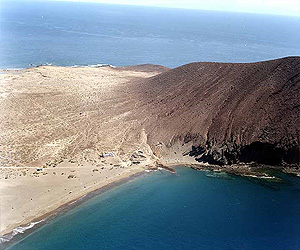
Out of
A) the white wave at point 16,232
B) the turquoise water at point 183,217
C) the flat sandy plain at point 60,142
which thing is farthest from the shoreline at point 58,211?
the turquoise water at point 183,217

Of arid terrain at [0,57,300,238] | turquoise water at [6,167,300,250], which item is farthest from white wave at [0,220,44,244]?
turquoise water at [6,167,300,250]

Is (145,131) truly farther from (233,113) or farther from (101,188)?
(101,188)

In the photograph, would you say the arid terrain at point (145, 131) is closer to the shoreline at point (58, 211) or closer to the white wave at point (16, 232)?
the shoreline at point (58, 211)

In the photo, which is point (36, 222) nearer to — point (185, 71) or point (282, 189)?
point (282, 189)

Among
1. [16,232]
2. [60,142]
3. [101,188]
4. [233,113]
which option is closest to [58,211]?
[16,232]

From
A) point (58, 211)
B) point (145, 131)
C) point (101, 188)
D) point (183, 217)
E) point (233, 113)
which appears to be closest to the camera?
point (183, 217)

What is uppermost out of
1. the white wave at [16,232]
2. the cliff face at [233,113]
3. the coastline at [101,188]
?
the cliff face at [233,113]
